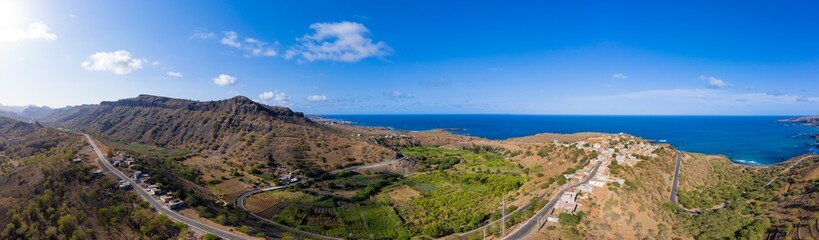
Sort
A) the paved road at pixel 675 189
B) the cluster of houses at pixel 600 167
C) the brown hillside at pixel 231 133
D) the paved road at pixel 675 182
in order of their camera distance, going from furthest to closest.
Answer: the brown hillside at pixel 231 133
the paved road at pixel 675 182
the paved road at pixel 675 189
the cluster of houses at pixel 600 167

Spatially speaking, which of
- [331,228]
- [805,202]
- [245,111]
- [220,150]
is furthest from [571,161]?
[245,111]

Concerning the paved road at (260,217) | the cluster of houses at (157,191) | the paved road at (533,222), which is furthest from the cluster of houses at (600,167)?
the cluster of houses at (157,191)

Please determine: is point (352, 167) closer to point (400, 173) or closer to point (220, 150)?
point (400, 173)

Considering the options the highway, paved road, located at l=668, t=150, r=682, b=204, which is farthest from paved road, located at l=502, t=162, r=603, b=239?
paved road, located at l=668, t=150, r=682, b=204

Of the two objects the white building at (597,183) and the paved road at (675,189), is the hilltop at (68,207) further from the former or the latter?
the paved road at (675,189)

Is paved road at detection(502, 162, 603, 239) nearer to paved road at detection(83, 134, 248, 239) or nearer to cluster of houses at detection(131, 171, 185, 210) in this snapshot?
paved road at detection(83, 134, 248, 239)

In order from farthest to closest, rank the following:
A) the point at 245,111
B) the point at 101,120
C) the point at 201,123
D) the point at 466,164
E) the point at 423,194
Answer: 1. the point at 101,120
2. the point at 245,111
3. the point at 201,123
4. the point at 466,164
5. the point at 423,194
